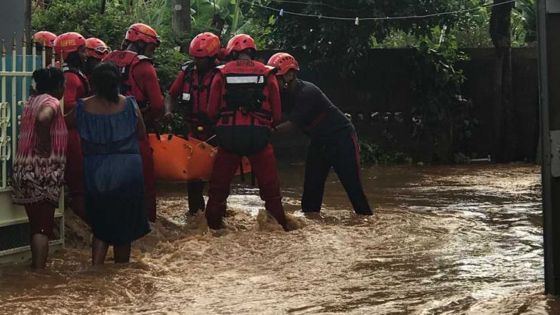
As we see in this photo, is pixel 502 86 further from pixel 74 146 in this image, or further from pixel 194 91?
pixel 74 146

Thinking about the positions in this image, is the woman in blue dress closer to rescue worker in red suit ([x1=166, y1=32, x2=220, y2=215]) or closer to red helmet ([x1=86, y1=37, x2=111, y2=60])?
red helmet ([x1=86, y1=37, x2=111, y2=60])

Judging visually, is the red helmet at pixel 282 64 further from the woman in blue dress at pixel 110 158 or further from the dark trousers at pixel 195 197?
the woman in blue dress at pixel 110 158

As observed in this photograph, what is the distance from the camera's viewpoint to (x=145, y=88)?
894 cm

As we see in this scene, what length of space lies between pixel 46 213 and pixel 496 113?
12100 millimetres

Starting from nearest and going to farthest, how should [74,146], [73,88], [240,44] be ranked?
1. [74,146]
2. [73,88]
3. [240,44]

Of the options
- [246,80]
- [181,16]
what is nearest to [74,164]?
[246,80]

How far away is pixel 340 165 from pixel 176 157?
6.03ft

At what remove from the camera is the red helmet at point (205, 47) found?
9602mm

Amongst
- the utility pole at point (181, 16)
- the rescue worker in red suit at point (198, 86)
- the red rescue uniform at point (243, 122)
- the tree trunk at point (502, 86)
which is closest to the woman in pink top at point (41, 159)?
the red rescue uniform at point (243, 122)

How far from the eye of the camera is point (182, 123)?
13.6 metres

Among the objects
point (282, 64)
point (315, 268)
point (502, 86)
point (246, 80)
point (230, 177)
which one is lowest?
point (315, 268)

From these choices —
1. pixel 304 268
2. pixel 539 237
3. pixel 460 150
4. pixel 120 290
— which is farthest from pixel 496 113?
pixel 120 290

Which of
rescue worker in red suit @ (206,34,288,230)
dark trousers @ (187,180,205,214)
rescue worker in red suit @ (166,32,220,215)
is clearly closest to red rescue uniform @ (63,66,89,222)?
rescue worker in red suit @ (206,34,288,230)

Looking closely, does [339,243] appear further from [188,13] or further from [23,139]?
[188,13]
